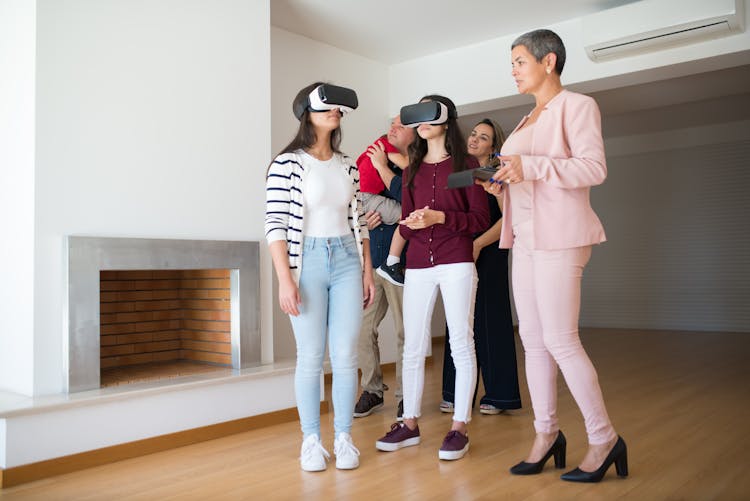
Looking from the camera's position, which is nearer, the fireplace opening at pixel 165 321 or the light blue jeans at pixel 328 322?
the light blue jeans at pixel 328 322

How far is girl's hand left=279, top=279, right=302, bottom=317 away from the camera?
2.38 m

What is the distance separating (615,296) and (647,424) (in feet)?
A: 21.4

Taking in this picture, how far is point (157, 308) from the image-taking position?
390cm

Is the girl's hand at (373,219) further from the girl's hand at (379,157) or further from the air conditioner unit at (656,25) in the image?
the air conditioner unit at (656,25)

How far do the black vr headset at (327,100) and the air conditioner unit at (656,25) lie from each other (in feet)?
8.01

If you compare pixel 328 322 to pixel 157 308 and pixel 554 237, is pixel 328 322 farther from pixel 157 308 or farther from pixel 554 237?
pixel 157 308

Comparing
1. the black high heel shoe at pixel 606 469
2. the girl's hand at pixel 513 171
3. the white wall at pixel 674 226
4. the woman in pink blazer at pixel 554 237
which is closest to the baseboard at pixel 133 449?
the woman in pink blazer at pixel 554 237

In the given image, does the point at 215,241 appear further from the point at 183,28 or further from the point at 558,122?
the point at 558,122

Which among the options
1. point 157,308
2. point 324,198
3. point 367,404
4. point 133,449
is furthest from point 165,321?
point 324,198

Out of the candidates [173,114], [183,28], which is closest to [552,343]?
[173,114]

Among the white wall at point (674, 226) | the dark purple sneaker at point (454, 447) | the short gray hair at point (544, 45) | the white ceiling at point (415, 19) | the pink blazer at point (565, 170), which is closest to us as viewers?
the pink blazer at point (565, 170)

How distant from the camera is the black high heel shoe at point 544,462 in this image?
7.77ft

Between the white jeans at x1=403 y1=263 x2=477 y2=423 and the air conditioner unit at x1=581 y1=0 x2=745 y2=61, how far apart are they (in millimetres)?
2389

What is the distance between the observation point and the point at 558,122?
225cm
